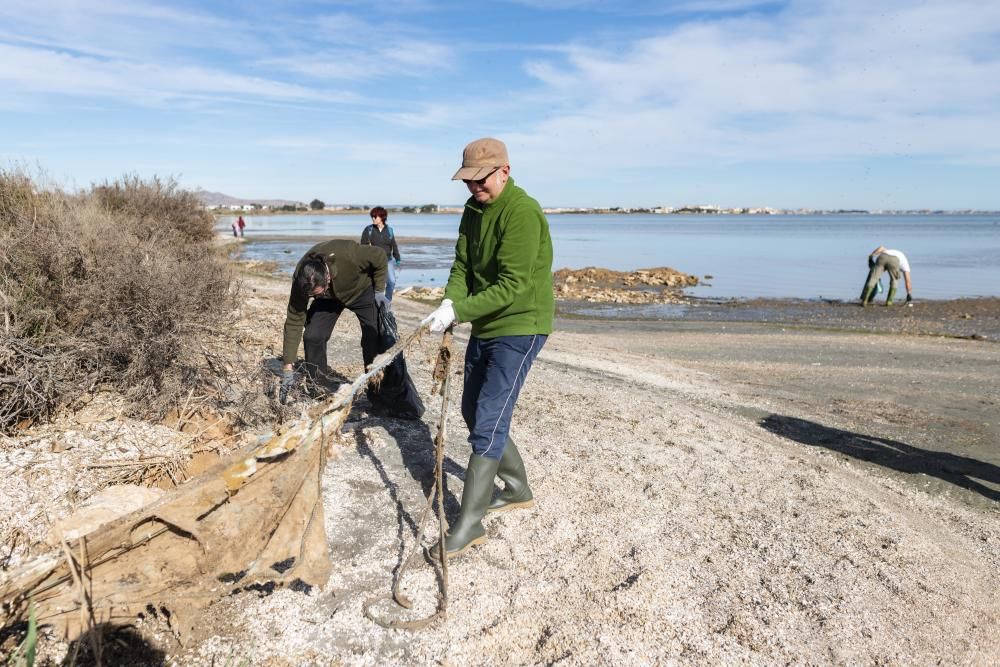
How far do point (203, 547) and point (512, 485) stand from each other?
179cm

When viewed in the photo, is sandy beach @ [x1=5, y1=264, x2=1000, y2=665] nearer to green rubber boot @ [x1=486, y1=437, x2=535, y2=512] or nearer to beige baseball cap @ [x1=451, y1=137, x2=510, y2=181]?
green rubber boot @ [x1=486, y1=437, x2=535, y2=512]

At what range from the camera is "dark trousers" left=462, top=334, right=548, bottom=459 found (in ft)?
11.6

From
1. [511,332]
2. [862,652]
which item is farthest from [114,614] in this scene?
[862,652]

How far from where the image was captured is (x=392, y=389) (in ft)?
17.6

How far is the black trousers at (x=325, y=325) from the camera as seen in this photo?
5148 millimetres

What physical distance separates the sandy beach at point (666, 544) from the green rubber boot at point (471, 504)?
9cm

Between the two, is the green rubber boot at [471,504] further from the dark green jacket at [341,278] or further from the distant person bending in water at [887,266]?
the distant person bending in water at [887,266]

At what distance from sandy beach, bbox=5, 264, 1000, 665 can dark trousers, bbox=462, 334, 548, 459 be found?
640 mm

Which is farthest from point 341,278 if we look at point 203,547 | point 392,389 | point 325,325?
point 203,547

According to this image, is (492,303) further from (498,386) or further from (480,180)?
(480,180)

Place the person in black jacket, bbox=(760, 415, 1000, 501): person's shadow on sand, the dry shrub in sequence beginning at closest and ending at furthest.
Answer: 1. the dry shrub
2. bbox=(760, 415, 1000, 501): person's shadow on sand
3. the person in black jacket

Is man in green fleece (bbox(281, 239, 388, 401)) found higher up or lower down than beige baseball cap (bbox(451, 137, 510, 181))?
lower down

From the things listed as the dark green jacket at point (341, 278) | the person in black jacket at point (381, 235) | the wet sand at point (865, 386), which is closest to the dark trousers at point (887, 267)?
the wet sand at point (865, 386)

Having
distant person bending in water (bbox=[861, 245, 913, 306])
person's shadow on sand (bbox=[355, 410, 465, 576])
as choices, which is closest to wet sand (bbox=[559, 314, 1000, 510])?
distant person bending in water (bbox=[861, 245, 913, 306])
